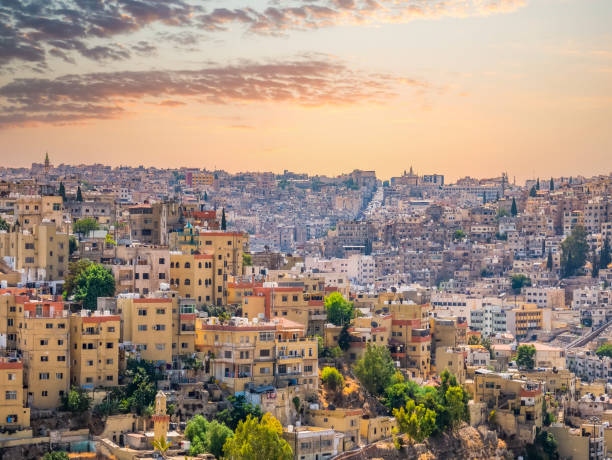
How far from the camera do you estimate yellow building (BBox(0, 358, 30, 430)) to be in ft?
137

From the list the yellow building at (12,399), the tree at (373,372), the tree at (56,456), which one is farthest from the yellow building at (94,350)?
the tree at (373,372)

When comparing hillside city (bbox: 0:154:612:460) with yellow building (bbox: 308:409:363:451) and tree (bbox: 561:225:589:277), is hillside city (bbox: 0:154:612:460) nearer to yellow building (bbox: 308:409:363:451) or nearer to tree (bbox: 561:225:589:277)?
yellow building (bbox: 308:409:363:451)

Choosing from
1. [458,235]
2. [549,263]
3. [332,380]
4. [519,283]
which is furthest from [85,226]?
[458,235]

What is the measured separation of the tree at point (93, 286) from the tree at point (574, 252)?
5984 cm

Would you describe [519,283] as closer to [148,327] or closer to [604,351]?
[604,351]

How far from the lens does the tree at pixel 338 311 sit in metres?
56.6

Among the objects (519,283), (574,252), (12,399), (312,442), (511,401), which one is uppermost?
(574,252)

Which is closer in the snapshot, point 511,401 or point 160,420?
point 160,420

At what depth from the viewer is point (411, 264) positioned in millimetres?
114062

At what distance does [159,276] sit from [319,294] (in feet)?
25.4

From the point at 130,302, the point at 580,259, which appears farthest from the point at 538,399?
the point at 580,259

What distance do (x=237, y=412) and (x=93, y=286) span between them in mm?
8498

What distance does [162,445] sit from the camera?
42000 millimetres

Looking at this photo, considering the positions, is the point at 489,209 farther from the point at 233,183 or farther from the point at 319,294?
the point at 319,294
